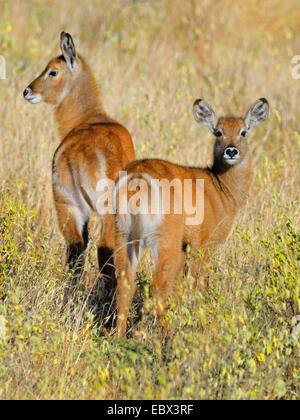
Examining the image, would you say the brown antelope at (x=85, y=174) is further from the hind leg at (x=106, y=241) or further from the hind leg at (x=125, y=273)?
the hind leg at (x=125, y=273)

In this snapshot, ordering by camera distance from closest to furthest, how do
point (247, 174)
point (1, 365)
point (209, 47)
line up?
1. point (1, 365)
2. point (247, 174)
3. point (209, 47)

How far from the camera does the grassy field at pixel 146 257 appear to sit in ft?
15.2

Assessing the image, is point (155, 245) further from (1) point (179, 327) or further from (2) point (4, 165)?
(2) point (4, 165)

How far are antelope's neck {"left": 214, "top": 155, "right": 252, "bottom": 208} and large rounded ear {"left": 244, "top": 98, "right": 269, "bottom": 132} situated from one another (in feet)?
1.35

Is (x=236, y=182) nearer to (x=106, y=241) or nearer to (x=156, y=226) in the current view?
(x=106, y=241)

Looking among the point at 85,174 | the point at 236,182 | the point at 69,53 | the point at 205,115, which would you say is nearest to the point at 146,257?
the point at 85,174

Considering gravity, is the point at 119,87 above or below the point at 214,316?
above

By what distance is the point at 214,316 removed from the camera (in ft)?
17.5

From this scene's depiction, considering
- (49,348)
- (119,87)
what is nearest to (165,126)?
(119,87)

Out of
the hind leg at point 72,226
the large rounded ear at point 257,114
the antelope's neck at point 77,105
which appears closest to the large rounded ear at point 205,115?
the large rounded ear at point 257,114

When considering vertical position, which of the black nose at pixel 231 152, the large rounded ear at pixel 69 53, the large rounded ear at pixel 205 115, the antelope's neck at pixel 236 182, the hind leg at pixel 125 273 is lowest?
the hind leg at pixel 125 273

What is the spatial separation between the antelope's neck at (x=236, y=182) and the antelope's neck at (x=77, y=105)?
1.69m

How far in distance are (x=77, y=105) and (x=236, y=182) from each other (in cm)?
213
